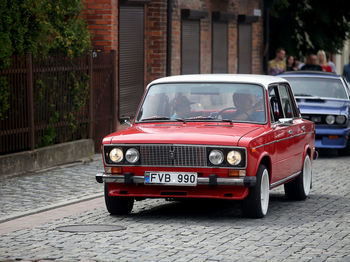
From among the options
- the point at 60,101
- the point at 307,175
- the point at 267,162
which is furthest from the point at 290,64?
the point at 267,162

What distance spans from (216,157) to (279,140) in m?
1.36

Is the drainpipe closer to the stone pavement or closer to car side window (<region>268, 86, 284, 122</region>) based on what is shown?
the stone pavement

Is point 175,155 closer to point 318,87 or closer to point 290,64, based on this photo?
point 318,87

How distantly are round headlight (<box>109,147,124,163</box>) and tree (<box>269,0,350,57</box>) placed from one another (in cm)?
1929

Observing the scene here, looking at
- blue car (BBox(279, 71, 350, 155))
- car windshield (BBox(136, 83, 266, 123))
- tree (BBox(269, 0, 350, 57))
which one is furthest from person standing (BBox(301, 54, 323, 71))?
car windshield (BBox(136, 83, 266, 123))

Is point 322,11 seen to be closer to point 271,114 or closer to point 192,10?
point 192,10

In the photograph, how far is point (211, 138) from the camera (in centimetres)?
1029

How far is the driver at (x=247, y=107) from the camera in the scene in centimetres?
1128

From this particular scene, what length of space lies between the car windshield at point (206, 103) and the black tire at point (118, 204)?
103 cm

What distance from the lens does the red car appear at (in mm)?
10219

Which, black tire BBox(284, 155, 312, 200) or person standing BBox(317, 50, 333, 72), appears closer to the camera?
black tire BBox(284, 155, 312, 200)

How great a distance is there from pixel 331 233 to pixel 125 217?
2316 mm

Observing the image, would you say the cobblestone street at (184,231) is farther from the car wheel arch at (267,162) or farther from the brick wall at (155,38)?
the brick wall at (155,38)

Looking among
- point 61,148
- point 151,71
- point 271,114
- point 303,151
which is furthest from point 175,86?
point 151,71
